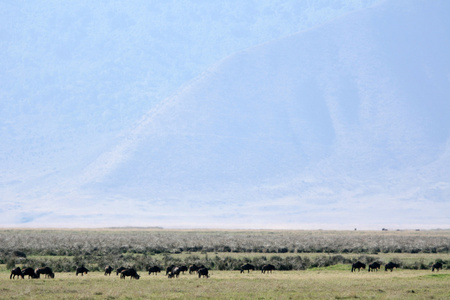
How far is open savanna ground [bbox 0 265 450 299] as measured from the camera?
21.4 meters

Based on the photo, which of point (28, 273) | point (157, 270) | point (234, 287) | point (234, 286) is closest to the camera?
point (234, 287)

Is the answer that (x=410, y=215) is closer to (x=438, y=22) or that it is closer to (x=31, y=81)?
(x=438, y=22)

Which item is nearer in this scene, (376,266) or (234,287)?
(234,287)

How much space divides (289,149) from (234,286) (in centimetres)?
10596

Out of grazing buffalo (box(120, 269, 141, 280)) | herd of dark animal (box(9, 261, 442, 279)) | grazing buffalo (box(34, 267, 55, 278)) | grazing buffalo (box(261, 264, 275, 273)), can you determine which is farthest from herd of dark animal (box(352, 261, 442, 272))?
grazing buffalo (box(34, 267, 55, 278))

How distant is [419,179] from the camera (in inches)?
4759

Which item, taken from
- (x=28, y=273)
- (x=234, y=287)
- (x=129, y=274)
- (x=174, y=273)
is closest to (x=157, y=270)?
(x=174, y=273)

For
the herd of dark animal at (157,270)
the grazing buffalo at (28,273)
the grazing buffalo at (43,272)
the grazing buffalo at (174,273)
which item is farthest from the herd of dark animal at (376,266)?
the grazing buffalo at (28,273)

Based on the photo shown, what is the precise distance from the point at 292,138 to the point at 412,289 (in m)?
110

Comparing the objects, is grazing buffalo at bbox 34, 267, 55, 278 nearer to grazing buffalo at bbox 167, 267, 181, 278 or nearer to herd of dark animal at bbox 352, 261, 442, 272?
grazing buffalo at bbox 167, 267, 181, 278

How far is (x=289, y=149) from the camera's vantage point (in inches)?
5089

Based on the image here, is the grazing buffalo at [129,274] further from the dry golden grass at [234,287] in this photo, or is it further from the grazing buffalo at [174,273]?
the grazing buffalo at [174,273]

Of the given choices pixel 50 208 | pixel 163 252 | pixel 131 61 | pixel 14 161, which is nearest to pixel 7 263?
pixel 163 252

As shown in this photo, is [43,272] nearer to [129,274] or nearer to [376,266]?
[129,274]
